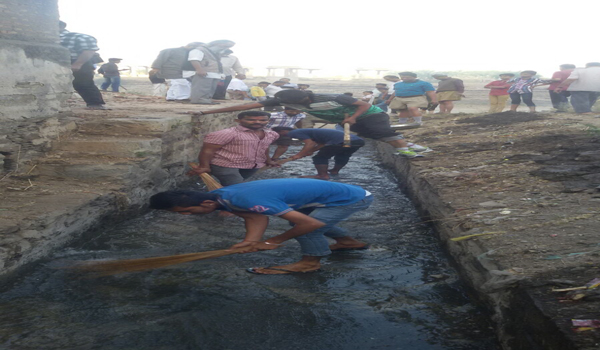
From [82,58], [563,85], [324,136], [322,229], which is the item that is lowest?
[322,229]

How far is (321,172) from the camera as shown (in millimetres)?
7930

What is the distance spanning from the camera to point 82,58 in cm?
745

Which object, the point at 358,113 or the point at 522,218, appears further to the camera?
the point at 358,113

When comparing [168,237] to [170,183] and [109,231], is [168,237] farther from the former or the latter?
[170,183]

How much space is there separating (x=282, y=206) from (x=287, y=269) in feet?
2.35

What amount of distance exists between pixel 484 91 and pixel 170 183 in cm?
2358

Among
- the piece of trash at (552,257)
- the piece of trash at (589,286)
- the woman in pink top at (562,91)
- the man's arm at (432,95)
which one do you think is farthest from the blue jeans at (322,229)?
the woman in pink top at (562,91)

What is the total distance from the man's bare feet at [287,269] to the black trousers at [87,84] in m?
4.48

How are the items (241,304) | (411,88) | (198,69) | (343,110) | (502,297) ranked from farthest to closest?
(411,88) < (198,69) < (343,110) < (241,304) < (502,297)

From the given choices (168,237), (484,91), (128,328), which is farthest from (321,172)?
(484,91)

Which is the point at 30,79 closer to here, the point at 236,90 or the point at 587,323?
the point at 587,323

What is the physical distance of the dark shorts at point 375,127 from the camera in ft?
25.2

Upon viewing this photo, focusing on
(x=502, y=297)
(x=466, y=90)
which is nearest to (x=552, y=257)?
(x=502, y=297)

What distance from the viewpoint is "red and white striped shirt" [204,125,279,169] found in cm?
619
